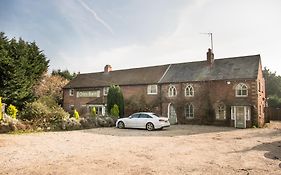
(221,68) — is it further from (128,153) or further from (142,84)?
(128,153)

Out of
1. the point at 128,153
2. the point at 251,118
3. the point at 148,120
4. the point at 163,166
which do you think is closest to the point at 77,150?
the point at 128,153

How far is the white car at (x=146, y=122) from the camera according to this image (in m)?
21.4

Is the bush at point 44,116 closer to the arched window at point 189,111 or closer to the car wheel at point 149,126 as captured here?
the car wheel at point 149,126

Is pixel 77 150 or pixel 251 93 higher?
pixel 251 93

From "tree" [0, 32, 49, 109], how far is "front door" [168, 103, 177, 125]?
1871cm

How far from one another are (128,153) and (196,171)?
3728 mm

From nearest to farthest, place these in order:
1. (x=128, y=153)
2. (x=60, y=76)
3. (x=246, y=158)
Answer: (x=246, y=158)
(x=128, y=153)
(x=60, y=76)

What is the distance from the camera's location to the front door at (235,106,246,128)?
26.4 meters

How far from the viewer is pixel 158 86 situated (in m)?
33.2

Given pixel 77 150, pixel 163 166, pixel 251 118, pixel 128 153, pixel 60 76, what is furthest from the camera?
pixel 60 76

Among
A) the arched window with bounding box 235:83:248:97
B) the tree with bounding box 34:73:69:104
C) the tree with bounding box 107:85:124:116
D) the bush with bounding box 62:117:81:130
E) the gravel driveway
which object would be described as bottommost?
the gravel driveway

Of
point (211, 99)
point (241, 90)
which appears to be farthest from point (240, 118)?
point (211, 99)

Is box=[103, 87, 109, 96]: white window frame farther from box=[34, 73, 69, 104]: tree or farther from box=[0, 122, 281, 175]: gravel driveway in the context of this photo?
box=[0, 122, 281, 175]: gravel driveway

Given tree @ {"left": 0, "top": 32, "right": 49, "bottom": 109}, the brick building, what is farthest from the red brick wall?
tree @ {"left": 0, "top": 32, "right": 49, "bottom": 109}
